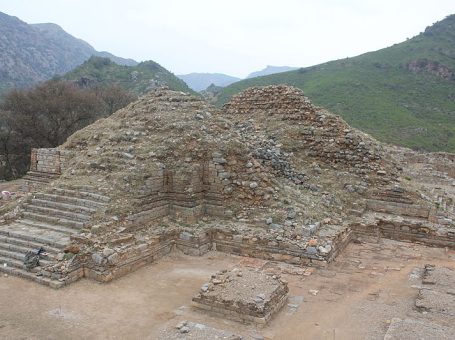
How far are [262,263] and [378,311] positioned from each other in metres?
2.60

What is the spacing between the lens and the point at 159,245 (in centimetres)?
870

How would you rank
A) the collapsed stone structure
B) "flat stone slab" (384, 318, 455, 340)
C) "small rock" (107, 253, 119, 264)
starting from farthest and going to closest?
the collapsed stone structure → "small rock" (107, 253, 119, 264) → "flat stone slab" (384, 318, 455, 340)

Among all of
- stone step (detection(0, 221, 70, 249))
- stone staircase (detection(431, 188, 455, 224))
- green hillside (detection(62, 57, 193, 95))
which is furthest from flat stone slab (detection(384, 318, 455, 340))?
green hillside (detection(62, 57, 193, 95))

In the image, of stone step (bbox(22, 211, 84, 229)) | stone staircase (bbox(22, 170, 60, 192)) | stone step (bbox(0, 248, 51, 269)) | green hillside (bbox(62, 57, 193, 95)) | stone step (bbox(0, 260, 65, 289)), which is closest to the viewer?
stone step (bbox(0, 260, 65, 289))

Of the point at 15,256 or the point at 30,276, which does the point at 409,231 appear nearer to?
the point at 30,276

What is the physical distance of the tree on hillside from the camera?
75.8 feet

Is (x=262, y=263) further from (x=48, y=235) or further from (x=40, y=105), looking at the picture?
(x=40, y=105)

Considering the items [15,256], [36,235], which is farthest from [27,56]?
[15,256]

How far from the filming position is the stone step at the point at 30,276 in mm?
6988

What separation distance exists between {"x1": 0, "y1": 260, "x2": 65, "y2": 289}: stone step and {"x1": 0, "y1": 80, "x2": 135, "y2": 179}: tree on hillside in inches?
678

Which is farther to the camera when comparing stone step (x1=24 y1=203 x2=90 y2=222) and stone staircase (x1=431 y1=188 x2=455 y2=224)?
stone staircase (x1=431 y1=188 x2=455 y2=224)

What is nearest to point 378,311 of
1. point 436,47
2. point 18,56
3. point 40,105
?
point 40,105

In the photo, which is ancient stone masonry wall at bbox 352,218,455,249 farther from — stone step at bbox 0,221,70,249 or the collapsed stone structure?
stone step at bbox 0,221,70,249

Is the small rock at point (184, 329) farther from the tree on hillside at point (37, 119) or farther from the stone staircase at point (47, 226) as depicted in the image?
the tree on hillside at point (37, 119)
